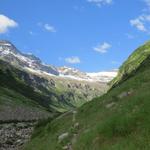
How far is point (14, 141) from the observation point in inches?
1877

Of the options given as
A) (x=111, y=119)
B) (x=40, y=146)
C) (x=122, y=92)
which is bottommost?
(x=40, y=146)

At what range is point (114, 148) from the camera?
1955cm

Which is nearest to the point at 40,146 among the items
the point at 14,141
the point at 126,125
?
the point at 126,125

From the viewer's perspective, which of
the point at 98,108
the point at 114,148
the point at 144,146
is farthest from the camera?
the point at 98,108

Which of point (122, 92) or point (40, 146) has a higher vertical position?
point (122, 92)

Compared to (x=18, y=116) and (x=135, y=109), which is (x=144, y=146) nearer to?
(x=135, y=109)

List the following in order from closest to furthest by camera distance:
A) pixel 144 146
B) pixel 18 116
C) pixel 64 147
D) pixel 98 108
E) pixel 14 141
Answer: pixel 144 146, pixel 64 147, pixel 98 108, pixel 14 141, pixel 18 116

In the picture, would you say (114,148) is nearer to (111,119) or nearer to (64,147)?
(111,119)

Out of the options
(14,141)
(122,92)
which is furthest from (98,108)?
(14,141)

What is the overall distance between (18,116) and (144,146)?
11841 cm

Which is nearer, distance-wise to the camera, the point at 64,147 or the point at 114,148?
the point at 114,148

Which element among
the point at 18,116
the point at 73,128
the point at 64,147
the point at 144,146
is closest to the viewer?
the point at 144,146

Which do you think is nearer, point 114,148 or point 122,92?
point 114,148

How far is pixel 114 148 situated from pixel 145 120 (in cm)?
303
